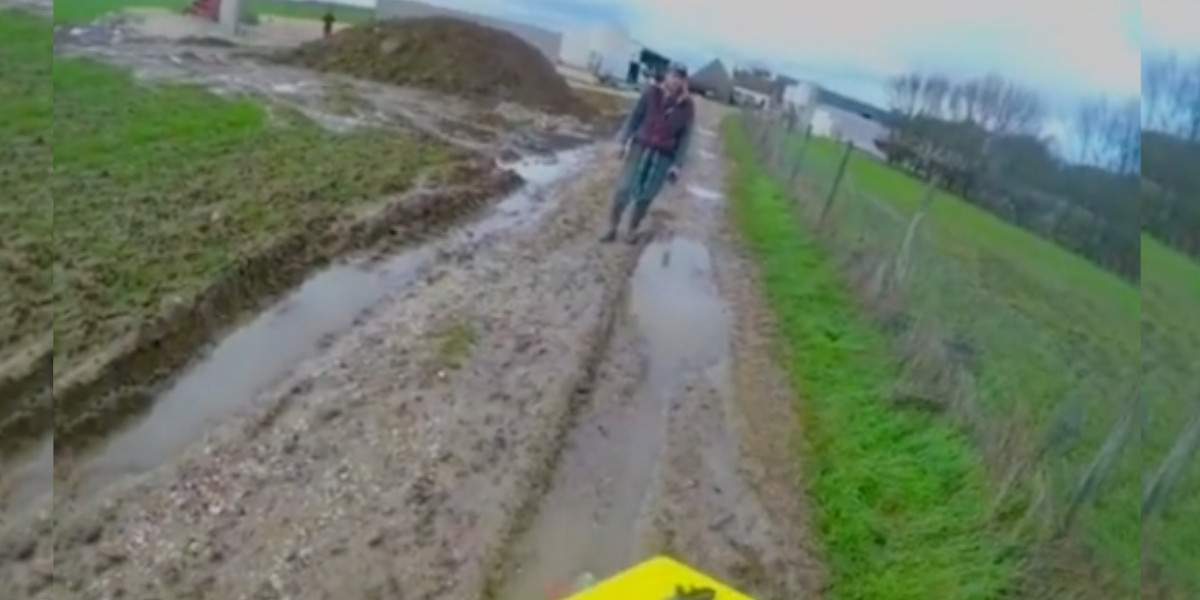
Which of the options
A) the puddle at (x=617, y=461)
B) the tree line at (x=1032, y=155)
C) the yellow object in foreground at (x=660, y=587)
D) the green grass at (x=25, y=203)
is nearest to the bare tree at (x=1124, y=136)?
the tree line at (x=1032, y=155)

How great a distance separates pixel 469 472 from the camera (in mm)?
1976

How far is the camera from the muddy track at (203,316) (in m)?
1.89

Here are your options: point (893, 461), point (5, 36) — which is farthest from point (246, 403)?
point (893, 461)

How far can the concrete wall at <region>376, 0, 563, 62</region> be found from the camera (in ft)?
13.0

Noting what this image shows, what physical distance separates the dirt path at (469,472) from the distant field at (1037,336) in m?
0.48

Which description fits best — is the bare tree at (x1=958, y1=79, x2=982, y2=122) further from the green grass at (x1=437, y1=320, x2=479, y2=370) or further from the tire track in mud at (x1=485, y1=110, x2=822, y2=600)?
the green grass at (x1=437, y1=320, x2=479, y2=370)

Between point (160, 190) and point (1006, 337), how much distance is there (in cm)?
235

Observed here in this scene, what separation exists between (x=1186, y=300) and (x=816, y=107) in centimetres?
265

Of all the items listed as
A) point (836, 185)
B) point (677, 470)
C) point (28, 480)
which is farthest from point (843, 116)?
point (28, 480)

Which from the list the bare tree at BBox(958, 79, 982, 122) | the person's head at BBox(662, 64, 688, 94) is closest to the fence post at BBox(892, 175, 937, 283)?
the bare tree at BBox(958, 79, 982, 122)

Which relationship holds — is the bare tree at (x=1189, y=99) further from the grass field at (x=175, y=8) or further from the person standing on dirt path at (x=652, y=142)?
the person standing on dirt path at (x=652, y=142)

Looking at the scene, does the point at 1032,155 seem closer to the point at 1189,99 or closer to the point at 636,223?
the point at 1189,99

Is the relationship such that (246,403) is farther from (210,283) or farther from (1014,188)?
(1014,188)

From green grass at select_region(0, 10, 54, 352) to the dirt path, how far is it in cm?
46
